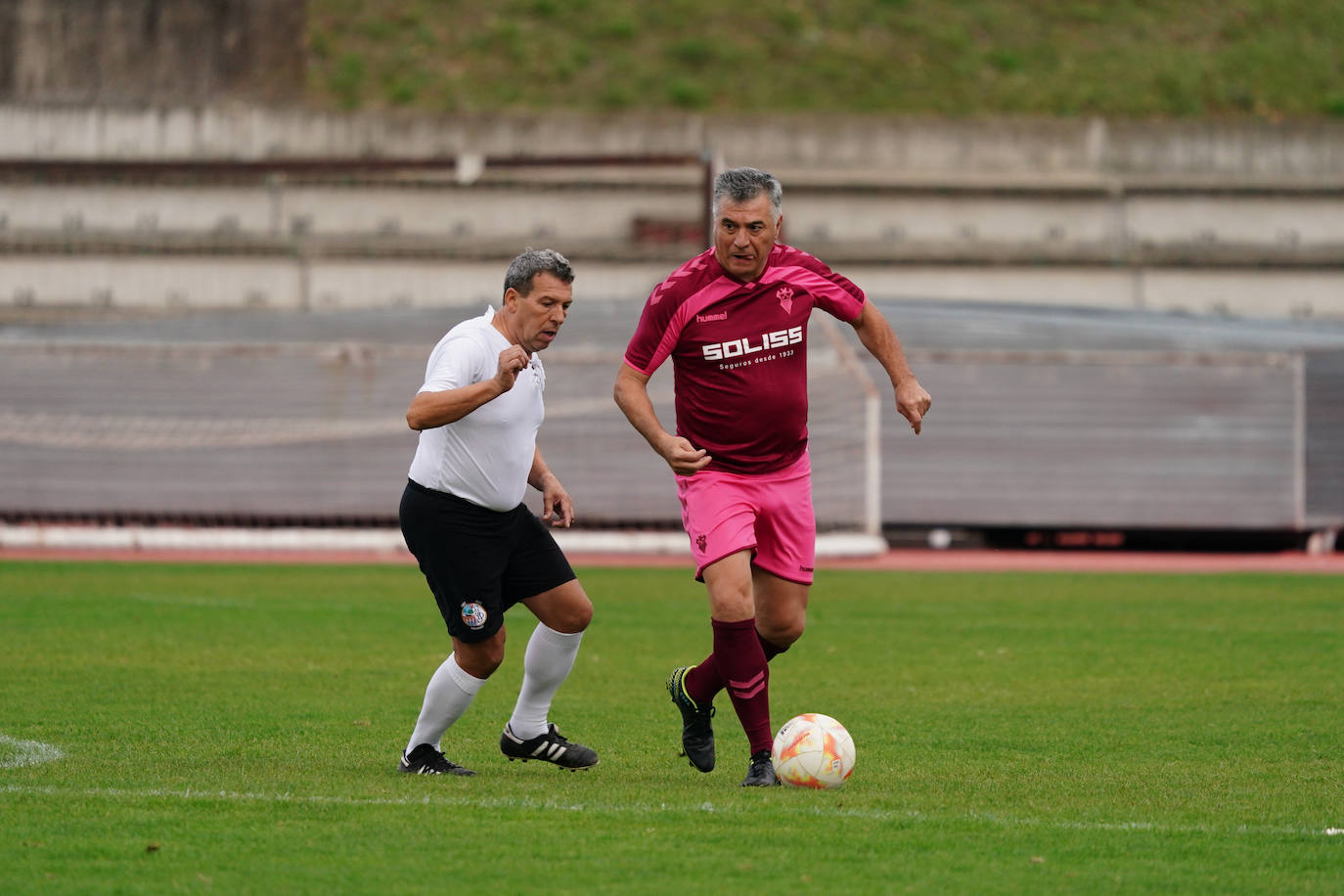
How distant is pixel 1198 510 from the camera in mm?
23250

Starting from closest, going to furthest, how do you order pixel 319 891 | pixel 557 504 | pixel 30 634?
1. pixel 319 891
2. pixel 557 504
3. pixel 30 634

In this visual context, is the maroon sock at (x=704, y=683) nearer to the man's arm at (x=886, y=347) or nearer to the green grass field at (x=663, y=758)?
the green grass field at (x=663, y=758)

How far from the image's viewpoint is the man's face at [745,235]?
700 cm

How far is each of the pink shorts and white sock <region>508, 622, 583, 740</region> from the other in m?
0.66

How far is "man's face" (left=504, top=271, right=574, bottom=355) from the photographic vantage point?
6.83 metres

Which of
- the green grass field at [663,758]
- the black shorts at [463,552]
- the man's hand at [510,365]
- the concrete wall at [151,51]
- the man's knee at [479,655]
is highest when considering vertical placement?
the concrete wall at [151,51]

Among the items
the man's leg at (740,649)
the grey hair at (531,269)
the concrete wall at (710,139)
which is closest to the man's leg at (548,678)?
the man's leg at (740,649)

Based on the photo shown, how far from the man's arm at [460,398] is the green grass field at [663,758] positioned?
1.41m

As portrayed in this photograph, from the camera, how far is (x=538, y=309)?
683 cm

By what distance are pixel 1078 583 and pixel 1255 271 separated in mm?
19914

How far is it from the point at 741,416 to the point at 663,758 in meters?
1.68

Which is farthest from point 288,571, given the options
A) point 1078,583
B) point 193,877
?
point 193,877

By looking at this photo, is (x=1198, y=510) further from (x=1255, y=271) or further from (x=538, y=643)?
(x=538, y=643)

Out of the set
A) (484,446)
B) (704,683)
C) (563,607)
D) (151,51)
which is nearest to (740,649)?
(704,683)
